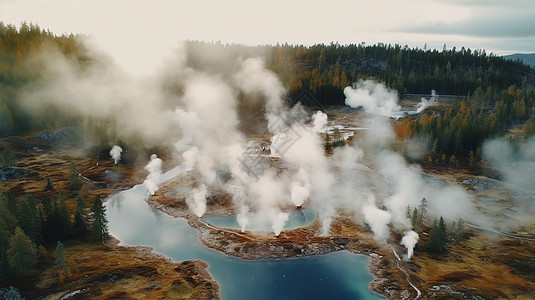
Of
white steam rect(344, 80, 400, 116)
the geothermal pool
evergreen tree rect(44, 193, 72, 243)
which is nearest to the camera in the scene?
the geothermal pool

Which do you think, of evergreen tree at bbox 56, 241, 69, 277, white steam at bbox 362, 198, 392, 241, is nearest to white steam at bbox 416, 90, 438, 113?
white steam at bbox 362, 198, 392, 241

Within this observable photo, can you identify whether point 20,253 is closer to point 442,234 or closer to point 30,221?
point 30,221

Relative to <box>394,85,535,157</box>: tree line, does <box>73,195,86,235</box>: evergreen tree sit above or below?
below

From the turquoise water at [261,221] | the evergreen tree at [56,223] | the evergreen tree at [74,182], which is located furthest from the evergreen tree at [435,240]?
the evergreen tree at [74,182]

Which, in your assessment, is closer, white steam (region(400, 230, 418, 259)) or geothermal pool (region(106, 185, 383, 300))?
geothermal pool (region(106, 185, 383, 300))

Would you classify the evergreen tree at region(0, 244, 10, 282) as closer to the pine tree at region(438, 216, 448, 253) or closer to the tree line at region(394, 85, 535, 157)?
the pine tree at region(438, 216, 448, 253)

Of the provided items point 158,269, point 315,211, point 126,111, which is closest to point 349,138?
point 315,211
